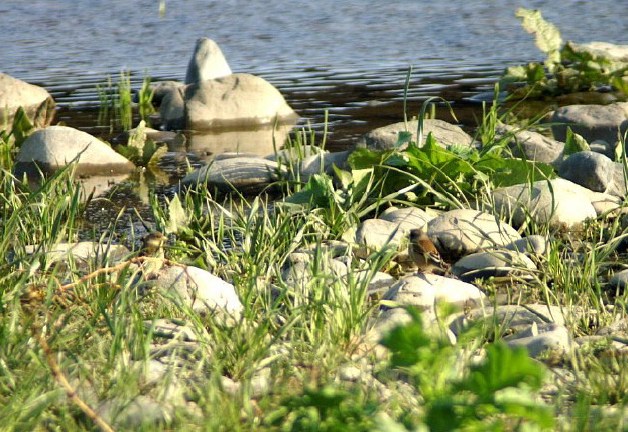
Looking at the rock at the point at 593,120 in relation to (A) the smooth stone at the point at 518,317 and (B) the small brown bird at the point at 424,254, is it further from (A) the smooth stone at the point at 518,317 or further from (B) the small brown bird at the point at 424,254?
(A) the smooth stone at the point at 518,317

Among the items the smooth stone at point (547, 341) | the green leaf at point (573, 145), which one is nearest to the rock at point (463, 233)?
the smooth stone at point (547, 341)

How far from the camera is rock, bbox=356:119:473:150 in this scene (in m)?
6.39

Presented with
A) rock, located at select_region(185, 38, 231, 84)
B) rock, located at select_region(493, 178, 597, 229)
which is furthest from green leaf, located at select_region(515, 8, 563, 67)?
rock, located at select_region(493, 178, 597, 229)

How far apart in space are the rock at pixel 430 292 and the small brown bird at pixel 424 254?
0.28 metres

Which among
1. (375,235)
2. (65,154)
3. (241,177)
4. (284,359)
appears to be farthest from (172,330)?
(65,154)

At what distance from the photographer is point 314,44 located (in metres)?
14.2

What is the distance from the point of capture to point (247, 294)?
11.3 ft

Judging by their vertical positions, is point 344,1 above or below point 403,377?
below

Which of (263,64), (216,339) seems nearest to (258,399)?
(216,339)

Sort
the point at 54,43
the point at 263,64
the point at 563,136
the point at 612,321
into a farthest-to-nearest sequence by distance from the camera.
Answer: the point at 54,43 → the point at 263,64 → the point at 563,136 → the point at 612,321

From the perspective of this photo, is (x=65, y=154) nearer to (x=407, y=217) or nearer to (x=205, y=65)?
(x=407, y=217)

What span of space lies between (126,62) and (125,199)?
22.0 feet

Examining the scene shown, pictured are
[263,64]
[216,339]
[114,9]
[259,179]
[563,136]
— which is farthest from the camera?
[114,9]

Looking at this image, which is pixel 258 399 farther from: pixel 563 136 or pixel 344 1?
pixel 344 1
